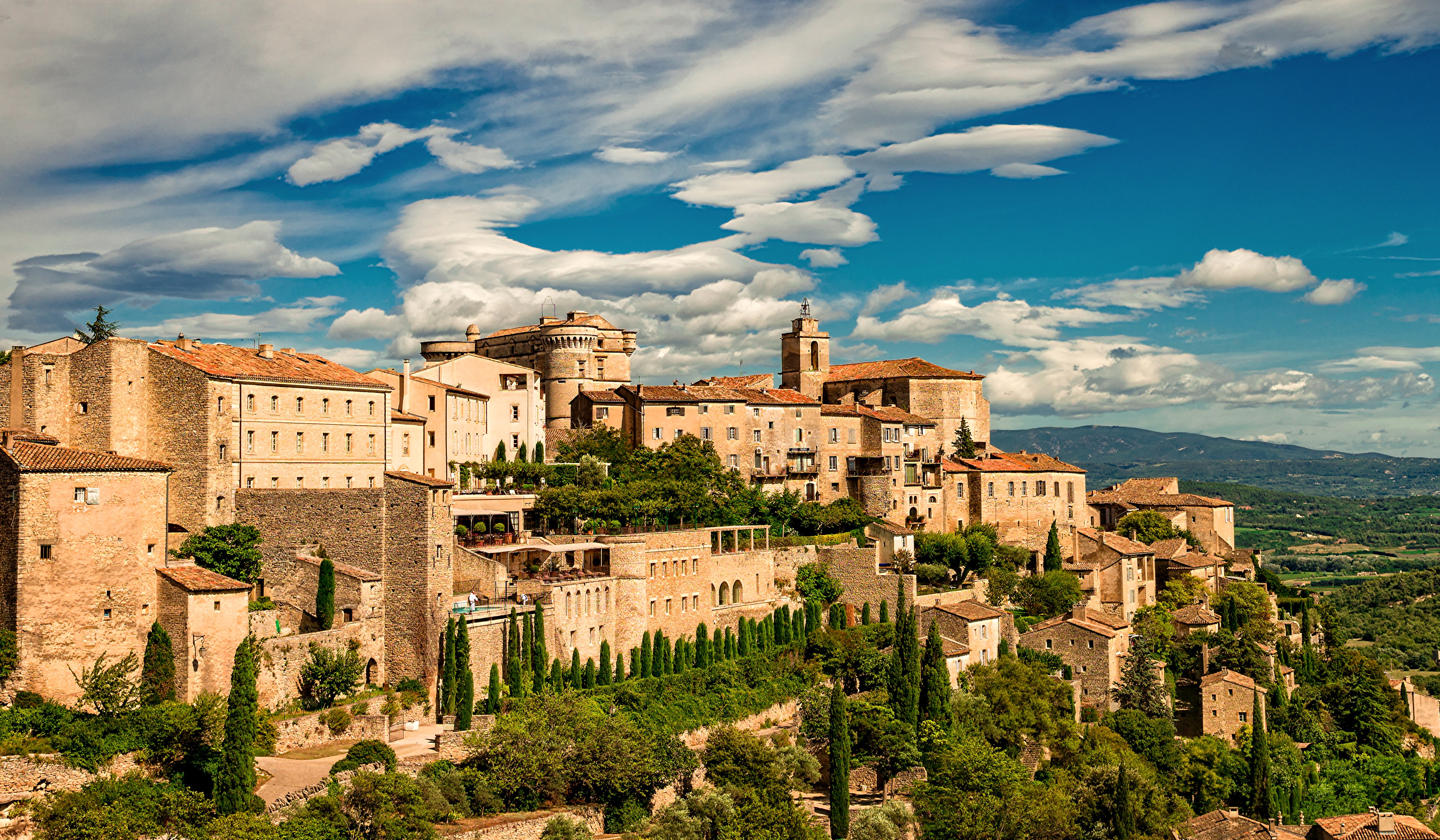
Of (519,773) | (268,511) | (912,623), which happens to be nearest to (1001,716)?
(912,623)

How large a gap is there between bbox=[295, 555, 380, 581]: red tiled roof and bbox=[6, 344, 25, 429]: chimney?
11.5 m

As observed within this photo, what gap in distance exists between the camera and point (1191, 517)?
97812 mm

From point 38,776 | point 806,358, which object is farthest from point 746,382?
point 38,776

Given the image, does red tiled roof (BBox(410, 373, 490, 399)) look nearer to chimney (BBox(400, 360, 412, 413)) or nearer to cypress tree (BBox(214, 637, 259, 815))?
chimney (BBox(400, 360, 412, 413))

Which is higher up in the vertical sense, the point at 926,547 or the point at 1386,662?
the point at 926,547

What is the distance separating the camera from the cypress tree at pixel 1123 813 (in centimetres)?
5147

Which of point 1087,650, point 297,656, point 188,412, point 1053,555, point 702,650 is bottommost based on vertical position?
point 1087,650

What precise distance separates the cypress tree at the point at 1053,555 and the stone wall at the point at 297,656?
46626 millimetres

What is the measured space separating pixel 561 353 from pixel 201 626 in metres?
43.5

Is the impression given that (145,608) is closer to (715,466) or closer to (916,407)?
(715,466)

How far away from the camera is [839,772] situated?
159 ft

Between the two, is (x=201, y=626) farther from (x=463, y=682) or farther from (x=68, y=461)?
(x=463, y=682)

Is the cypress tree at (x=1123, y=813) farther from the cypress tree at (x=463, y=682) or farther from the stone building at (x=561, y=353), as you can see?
the stone building at (x=561, y=353)

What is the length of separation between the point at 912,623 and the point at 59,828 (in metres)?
36.8
